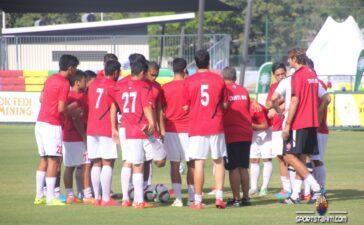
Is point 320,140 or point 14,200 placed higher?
point 320,140

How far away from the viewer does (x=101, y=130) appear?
1450cm

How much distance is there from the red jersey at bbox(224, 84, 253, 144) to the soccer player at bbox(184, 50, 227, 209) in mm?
471

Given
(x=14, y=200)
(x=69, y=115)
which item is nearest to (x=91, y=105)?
(x=69, y=115)

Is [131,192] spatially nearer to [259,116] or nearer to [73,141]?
[73,141]

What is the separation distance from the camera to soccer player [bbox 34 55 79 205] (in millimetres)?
14422

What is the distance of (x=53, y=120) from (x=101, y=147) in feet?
2.75

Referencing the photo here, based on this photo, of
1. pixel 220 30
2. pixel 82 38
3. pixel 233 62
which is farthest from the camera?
pixel 220 30

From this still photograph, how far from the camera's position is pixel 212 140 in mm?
13938

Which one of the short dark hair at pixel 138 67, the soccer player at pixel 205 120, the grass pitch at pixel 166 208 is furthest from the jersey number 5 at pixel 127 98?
the grass pitch at pixel 166 208

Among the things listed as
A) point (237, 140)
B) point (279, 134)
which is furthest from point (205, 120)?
point (279, 134)

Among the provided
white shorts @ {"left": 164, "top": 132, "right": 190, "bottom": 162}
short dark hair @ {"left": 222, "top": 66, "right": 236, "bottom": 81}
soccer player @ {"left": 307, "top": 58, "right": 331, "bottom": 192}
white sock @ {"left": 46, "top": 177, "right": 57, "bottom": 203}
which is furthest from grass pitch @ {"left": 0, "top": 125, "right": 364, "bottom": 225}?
short dark hair @ {"left": 222, "top": 66, "right": 236, "bottom": 81}

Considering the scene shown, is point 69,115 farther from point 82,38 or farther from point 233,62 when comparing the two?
point 233,62

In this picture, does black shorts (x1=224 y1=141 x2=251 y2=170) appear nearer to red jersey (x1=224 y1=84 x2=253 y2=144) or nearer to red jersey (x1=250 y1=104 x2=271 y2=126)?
red jersey (x1=224 y1=84 x2=253 y2=144)

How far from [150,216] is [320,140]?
3573mm
